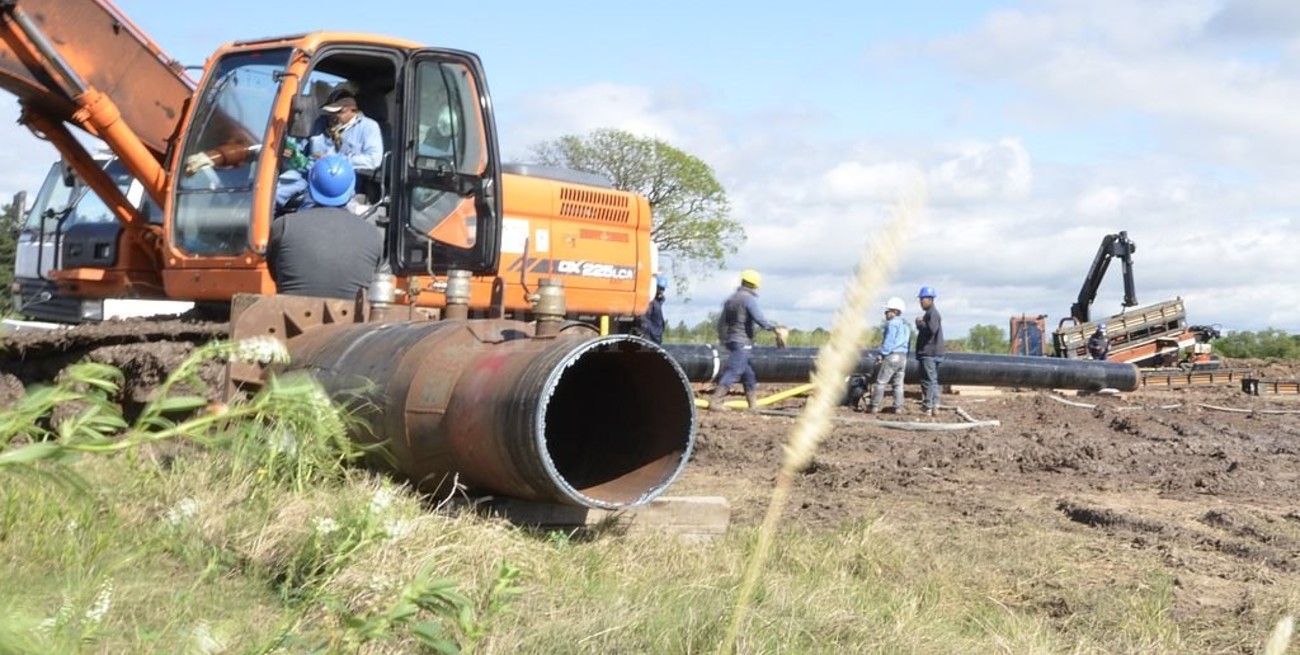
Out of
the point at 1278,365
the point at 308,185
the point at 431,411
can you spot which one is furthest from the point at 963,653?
the point at 1278,365

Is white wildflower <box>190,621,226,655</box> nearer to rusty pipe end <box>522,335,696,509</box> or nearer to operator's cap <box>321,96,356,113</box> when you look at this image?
rusty pipe end <box>522,335,696,509</box>

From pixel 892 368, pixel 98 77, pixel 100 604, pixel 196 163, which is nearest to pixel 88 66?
pixel 98 77

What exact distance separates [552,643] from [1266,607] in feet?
12.5

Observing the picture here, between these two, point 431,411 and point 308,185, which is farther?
point 308,185

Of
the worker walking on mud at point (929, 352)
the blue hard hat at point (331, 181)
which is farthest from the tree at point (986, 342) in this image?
the blue hard hat at point (331, 181)

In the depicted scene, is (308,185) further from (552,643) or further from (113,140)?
(552,643)

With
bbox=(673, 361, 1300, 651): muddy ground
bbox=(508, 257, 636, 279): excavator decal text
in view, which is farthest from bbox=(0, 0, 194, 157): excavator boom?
bbox=(673, 361, 1300, 651): muddy ground

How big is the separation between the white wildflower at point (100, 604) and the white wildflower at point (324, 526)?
3.52ft

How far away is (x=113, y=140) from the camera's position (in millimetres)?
8516

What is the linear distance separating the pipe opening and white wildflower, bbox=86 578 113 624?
223 centimetres

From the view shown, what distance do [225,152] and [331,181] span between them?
1269 millimetres

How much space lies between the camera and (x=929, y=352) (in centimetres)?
1805

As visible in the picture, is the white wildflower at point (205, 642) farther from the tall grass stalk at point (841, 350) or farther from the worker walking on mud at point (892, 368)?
the worker walking on mud at point (892, 368)

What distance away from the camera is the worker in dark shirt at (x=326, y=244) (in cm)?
706
